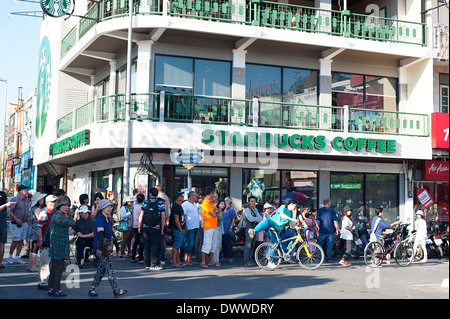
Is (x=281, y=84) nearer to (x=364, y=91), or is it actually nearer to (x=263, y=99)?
(x=263, y=99)

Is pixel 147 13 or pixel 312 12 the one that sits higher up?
pixel 312 12

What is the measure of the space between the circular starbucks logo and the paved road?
32.9 ft

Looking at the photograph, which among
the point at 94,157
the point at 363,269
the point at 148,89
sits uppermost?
the point at 148,89

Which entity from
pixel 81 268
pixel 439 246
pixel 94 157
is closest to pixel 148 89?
pixel 94 157

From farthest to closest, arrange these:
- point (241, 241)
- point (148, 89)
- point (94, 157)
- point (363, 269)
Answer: point (94, 157)
point (148, 89)
point (241, 241)
point (363, 269)

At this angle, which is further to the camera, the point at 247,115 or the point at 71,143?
the point at 71,143

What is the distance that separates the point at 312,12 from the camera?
2050cm

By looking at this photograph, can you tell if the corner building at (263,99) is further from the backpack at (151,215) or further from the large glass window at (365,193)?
the backpack at (151,215)

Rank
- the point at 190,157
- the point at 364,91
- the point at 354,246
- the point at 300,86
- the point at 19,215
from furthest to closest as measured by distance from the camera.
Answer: the point at 364,91 < the point at 300,86 < the point at 354,246 < the point at 190,157 < the point at 19,215

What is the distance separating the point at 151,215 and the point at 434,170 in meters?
13.7

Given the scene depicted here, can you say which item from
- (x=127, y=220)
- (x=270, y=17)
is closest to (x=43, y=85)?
(x=270, y=17)

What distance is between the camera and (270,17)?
62.0 ft
